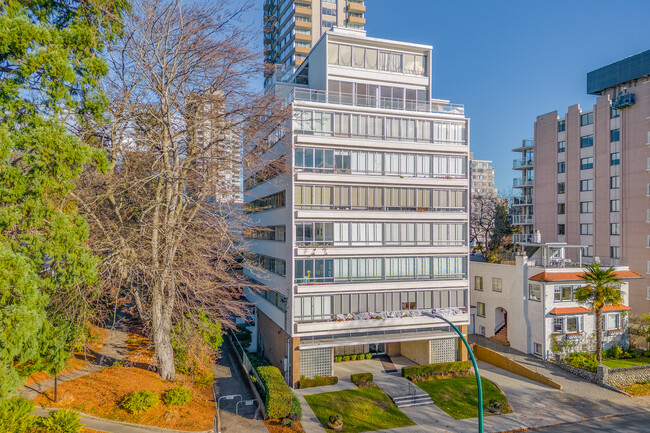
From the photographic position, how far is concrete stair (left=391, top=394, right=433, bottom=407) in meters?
25.6

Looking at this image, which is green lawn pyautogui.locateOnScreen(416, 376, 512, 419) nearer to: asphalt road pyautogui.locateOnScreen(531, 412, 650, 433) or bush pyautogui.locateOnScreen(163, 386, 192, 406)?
asphalt road pyautogui.locateOnScreen(531, 412, 650, 433)

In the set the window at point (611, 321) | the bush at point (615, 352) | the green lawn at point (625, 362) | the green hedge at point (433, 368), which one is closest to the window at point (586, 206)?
the window at point (611, 321)

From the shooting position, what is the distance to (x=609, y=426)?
913 inches

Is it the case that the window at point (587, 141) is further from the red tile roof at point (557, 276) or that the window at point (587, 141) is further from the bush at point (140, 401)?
the bush at point (140, 401)

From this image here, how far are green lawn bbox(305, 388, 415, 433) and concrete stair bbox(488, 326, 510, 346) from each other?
49.5ft

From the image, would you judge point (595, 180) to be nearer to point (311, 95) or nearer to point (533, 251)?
point (533, 251)

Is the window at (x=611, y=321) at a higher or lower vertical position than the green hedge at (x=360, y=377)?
higher

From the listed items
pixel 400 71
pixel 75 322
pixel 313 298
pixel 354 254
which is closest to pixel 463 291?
pixel 354 254

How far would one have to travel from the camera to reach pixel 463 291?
31000 millimetres

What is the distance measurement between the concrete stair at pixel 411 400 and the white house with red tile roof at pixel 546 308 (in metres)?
12.7

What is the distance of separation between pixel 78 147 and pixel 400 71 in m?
23.7

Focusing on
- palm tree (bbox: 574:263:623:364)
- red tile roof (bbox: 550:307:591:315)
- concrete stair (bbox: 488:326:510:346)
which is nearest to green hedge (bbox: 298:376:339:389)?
concrete stair (bbox: 488:326:510:346)

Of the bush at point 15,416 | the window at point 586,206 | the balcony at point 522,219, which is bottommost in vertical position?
the bush at point 15,416

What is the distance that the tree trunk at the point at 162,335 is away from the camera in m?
22.8
